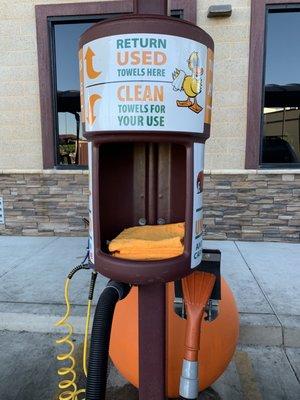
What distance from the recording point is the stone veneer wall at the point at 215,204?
495 centimetres

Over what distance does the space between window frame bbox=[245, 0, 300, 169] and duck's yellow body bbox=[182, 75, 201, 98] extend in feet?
11.7

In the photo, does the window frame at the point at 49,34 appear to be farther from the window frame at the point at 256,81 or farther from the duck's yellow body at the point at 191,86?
the duck's yellow body at the point at 191,86

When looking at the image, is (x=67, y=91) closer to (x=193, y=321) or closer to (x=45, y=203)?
(x=45, y=203)

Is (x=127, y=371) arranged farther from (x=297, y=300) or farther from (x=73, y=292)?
(x=297, y=300)

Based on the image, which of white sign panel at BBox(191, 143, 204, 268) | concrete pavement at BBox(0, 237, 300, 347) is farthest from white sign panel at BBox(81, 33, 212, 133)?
concrete pavement at BBox(0, 237, 300, 347)

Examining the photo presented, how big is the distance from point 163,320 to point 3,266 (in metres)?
3.02

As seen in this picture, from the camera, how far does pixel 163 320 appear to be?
1725mm

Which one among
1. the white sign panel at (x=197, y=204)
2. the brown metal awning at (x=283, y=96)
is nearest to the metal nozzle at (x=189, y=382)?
the white sign panel at (x=197, y=204)

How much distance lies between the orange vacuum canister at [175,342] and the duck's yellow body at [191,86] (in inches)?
44.0

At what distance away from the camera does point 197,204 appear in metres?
1.60

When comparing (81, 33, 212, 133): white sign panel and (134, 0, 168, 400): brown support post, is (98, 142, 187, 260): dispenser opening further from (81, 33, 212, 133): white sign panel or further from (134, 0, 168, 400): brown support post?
(81, 33, 212, 133): white sign panel

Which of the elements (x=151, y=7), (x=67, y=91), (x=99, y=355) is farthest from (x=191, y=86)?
(x=67, y=91)

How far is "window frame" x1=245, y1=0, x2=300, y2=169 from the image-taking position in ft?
15.2

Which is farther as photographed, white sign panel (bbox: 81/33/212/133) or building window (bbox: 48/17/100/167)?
building window (bbox: 48/17/100/167)
